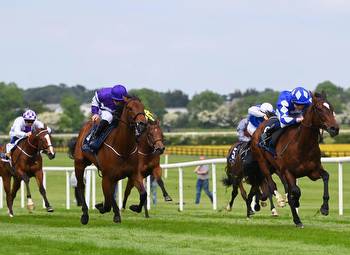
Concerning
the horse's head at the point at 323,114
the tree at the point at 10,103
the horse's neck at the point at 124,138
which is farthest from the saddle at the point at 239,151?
the tree at the point at 10,103

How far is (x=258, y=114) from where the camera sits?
56.4 ft

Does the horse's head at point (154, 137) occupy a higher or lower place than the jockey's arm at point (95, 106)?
lower

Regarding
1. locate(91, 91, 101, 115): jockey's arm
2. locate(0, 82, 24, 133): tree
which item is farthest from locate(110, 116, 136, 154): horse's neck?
locate(0, 82, 24, 133): tree

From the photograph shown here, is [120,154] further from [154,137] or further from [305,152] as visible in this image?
[154,137]

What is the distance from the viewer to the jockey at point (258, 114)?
56.1 ft

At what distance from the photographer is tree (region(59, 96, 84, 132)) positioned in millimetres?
115812

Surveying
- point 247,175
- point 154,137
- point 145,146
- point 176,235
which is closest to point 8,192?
point 145,146

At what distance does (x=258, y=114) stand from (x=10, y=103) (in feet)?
381

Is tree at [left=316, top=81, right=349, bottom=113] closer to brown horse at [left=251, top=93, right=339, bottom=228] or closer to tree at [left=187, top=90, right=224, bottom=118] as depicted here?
tree at [left=187, top=90, right=224, bottom=118]

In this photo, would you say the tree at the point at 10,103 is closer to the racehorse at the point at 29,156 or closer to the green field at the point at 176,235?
the racehorse at the point at 29,156

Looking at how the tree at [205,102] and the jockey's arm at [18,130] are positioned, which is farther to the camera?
the tree at [205,102]

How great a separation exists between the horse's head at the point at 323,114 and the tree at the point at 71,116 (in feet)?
328

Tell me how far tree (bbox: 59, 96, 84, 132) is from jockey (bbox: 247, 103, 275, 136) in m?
95.8

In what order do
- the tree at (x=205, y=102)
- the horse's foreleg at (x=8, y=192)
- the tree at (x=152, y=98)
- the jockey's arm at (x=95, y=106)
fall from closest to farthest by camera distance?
the jockey's arm at (x=95, y=106) → the horse's foreleg at (x=8, y=192) → the tree at (x=205, y=102) → the tree at (x=152, y=98)
